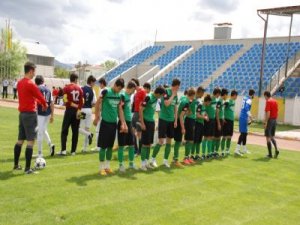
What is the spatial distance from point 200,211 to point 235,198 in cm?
132

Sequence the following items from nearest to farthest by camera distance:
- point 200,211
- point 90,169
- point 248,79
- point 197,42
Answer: point 200,211 < point 90,169 < point 248,79 < point 197,42

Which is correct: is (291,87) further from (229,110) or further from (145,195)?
(145,195)

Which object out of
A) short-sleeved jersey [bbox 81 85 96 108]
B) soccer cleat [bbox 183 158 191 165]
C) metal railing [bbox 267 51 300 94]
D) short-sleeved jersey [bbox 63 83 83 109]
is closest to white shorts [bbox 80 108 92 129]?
short-sleeved jersey [bbox 81 85 96 108]

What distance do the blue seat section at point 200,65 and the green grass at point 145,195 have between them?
25.2 metres

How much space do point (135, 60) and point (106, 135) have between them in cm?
3652

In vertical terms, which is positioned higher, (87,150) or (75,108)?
(75,108)

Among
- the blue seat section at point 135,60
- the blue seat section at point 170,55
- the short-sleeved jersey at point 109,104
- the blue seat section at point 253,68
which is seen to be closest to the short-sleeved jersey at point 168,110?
the short-sleeved jersey at point 109,104

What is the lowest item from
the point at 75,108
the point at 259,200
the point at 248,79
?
the point at 259,200

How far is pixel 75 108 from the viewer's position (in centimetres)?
1066

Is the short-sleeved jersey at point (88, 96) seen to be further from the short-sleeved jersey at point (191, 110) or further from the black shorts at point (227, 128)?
the black shorts at point (227, 128)

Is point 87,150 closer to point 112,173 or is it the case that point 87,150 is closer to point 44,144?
point 44,144

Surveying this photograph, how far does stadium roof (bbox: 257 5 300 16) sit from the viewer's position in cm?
2620

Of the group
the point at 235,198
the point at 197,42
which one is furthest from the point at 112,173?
the point at 197,42

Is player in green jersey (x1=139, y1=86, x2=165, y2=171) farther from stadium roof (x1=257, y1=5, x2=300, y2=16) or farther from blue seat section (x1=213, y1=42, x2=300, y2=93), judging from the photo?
blue seat section (x1=213, y1=42, x2=300, y2=93)
